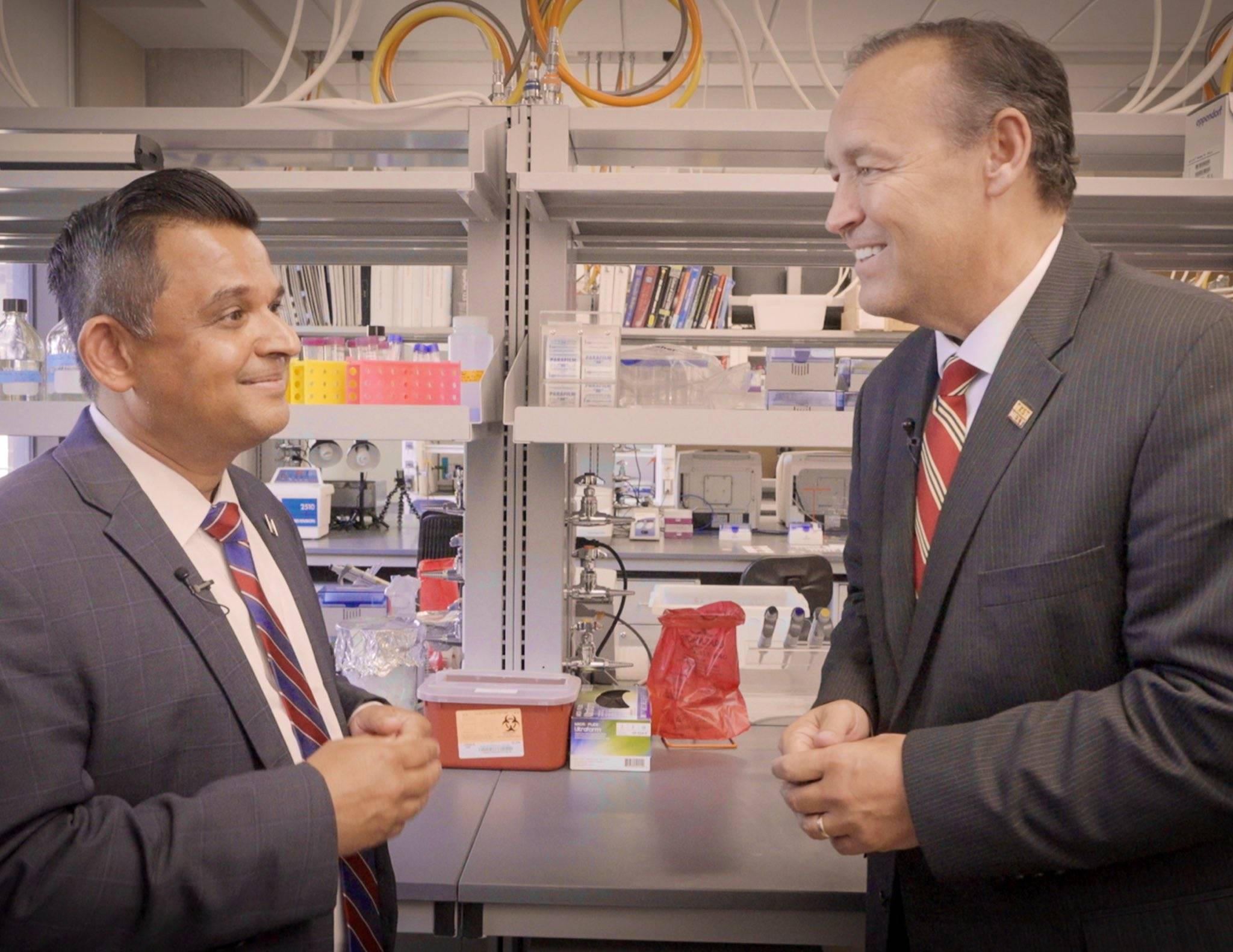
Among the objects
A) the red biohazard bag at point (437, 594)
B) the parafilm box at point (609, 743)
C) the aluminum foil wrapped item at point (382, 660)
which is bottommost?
the parafilm box at point (609, 743)

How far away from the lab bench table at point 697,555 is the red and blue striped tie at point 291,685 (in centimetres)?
334

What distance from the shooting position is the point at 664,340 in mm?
5254

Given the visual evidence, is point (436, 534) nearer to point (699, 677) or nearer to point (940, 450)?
point (699, 677)

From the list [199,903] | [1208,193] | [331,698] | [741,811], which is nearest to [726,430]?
[741,811]

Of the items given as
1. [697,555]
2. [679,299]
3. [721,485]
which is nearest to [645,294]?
[679,299]

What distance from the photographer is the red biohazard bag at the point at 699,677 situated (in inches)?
75.4

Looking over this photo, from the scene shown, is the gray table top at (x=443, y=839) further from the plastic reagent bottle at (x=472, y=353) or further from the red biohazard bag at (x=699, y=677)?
the plastic reagent bottle at (x=472, y=353)

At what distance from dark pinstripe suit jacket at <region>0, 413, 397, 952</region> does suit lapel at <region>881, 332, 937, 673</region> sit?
70cm

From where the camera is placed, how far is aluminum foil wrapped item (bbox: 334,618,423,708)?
1.95m

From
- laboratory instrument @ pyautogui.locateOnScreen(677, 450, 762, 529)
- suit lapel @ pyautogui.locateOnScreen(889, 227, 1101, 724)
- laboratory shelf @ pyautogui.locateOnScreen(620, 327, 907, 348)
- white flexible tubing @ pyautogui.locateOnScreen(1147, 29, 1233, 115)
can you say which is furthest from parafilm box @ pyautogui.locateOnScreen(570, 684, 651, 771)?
laboratory instrument @ pyautogui.locateOnScreen(677, 450, 762, 529)

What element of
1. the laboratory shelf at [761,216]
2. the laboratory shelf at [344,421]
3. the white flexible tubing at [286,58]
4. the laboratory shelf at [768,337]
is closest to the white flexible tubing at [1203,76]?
the laboratory shelf at [761,216]

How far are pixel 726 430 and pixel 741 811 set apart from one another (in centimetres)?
64

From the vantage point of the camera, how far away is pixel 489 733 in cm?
177

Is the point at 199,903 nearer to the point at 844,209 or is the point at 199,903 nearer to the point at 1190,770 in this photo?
the point at 1190,770
